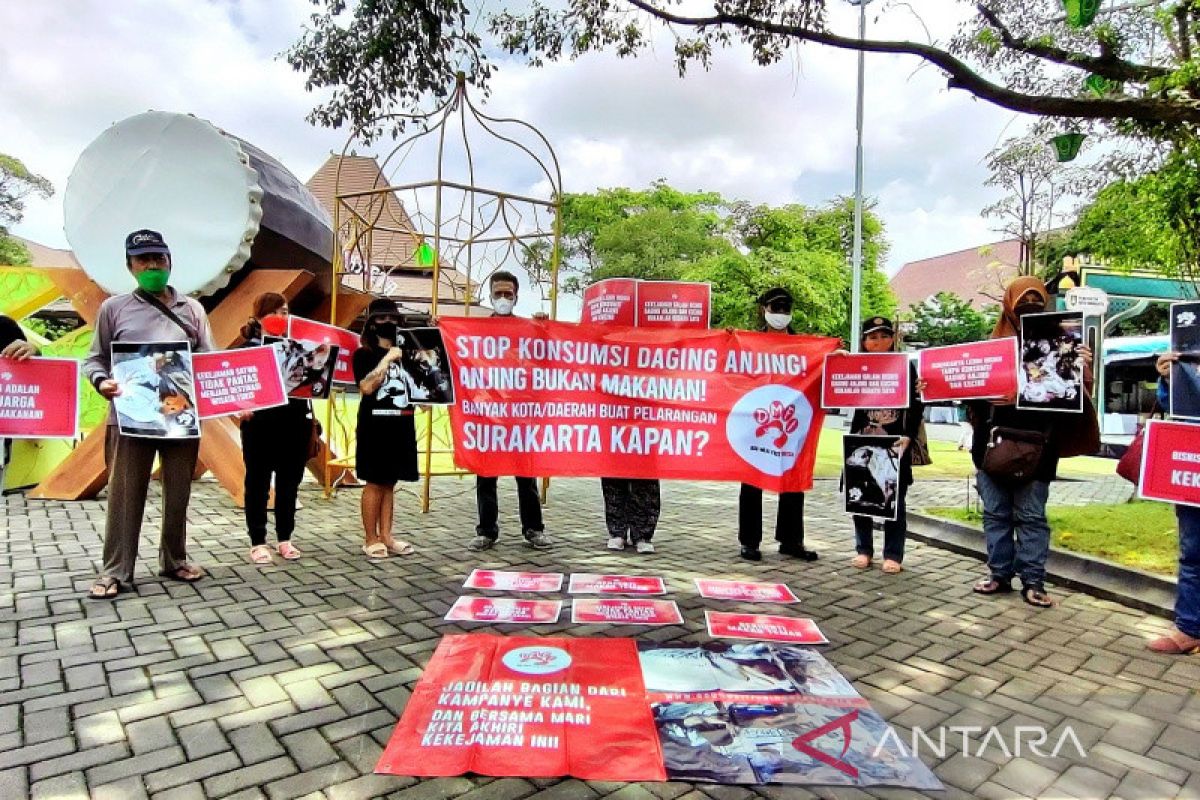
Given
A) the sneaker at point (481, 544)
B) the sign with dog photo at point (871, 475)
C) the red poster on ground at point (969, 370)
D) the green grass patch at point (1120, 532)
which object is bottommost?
the sneaker at point (481, 544)

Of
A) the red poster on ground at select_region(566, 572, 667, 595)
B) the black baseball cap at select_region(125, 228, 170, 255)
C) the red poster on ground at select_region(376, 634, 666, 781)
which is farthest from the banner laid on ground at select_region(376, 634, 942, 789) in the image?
the black baseball cap at select_region(125, 228, 170, 255)

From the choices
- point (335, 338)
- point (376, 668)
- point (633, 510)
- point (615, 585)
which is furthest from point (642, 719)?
point (335, 338)

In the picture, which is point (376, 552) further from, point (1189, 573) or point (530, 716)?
point (1189, 573)

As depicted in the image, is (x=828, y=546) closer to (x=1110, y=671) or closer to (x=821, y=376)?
(x=821, y=376)

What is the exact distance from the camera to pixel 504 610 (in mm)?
3926

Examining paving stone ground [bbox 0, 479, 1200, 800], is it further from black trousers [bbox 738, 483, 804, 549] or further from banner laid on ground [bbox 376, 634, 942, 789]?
black trousers [bbox 738, 483, 804, 549]

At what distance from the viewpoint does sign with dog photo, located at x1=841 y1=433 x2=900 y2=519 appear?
4.92m

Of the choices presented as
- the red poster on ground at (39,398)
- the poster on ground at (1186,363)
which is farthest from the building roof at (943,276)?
the red poster on ground at (39,398)

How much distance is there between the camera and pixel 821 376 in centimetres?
517

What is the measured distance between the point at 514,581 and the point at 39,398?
109 inches

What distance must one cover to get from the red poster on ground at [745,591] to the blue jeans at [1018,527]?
54.6 inches

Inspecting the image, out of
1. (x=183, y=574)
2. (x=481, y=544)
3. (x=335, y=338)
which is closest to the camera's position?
(x=183, y=574)

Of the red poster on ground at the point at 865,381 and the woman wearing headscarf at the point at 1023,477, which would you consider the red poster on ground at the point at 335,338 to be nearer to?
the red poster on ground at the point at 865,381

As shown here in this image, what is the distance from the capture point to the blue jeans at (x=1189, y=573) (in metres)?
3.56
